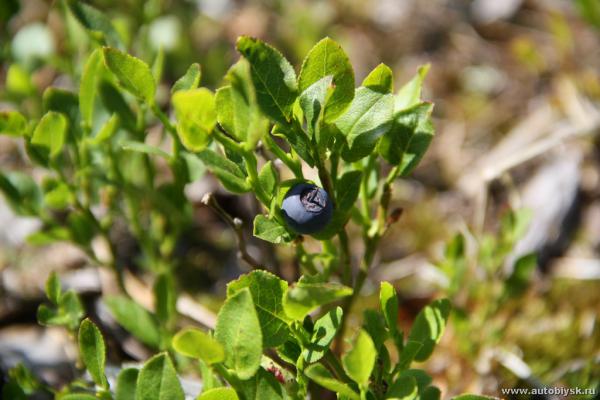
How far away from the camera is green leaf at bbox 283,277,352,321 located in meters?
1.00

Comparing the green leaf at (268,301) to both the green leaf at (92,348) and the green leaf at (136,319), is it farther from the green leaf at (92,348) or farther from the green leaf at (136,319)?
the green leaf at (136,319)

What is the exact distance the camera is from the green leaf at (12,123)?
4.64 feet

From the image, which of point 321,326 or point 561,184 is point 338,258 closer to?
point 321,326

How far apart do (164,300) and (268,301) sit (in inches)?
20.7

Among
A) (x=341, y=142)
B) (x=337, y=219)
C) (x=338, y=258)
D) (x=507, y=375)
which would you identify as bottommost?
(x=507, y=375)

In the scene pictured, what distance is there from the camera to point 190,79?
48.0 inches

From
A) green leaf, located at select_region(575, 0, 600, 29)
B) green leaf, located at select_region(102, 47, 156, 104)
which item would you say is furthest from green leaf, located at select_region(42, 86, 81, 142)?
green leaf, located at select_region(575, 0, 600, 29)

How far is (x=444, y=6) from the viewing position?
347 cm

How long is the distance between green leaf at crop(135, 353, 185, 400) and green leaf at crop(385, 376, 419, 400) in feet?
1.22

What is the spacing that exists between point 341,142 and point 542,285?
1406 mm

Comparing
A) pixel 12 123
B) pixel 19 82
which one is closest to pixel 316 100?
pixel 12 123

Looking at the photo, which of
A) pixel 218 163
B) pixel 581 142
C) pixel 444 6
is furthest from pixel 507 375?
pixel 444 6

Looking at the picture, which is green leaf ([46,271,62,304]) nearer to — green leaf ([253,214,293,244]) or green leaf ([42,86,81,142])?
green leaf ([42,86,81,142])

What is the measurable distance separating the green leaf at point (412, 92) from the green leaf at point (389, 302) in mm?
367
